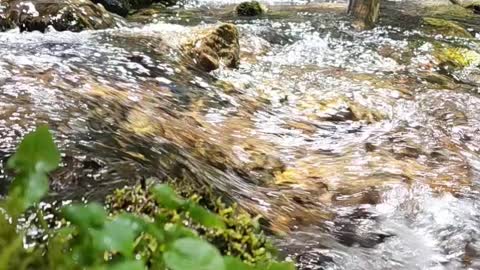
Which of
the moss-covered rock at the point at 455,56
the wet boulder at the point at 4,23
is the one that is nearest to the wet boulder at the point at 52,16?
the wet boulder at the point at 4,23

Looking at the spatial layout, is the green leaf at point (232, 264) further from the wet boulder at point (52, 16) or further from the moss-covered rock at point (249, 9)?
the moss-covered rock at point (249, 9)

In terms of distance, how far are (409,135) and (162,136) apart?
2.35 m

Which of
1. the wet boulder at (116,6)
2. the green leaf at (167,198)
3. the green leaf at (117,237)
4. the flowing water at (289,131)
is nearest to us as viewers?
the green leaf at (117,237)

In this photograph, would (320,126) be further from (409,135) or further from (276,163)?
(276,163)

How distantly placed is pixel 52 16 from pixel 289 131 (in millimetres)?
3483

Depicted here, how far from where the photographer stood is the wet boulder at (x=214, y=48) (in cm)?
630

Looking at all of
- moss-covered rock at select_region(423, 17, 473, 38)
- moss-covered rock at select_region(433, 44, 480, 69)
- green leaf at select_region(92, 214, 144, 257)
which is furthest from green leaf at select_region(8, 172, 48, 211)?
moss-covered rock at select_region(423, 17, 473, 38)

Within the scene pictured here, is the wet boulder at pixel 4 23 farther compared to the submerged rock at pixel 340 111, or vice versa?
the wet boulder at pixel 4 23

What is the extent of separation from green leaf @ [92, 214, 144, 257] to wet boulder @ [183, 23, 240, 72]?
5180 millimetres

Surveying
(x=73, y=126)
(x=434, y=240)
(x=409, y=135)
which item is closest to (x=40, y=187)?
(x=73, y=126)

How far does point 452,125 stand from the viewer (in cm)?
531

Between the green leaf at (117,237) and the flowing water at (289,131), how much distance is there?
1076 millimetres

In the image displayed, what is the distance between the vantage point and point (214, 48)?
6570 millimetres

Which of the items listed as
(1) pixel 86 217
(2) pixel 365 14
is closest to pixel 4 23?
(2) pixel 365 14
